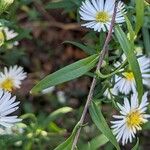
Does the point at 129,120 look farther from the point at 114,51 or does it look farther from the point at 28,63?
the point at 28,63

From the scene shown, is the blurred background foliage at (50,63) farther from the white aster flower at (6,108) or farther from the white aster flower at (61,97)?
the white aster flower at (6,108)

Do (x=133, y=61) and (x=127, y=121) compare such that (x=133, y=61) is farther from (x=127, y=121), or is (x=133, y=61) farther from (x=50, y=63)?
(x=50, y=63)

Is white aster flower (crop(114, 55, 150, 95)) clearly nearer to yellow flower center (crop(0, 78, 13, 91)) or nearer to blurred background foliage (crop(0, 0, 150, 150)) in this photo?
blurred background foliage (crop(0, 0, 150, 150))

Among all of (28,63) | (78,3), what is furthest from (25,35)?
(28,63)

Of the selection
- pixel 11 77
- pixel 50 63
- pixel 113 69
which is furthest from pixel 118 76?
pixel 50 63

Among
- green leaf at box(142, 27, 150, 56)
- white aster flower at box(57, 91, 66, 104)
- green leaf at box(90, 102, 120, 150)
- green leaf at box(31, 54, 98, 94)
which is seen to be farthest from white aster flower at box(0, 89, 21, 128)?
white aster flower at box(57, 91, 66, 104)

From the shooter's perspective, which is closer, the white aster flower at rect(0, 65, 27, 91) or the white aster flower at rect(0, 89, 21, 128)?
the white aster flower at rect(0, 89, 21, 128)

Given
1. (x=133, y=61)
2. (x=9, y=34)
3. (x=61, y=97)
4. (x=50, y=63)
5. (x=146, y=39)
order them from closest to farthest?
(x=133, y=61) < (x=9, y=34) < (x=146, y=39) < (x=61, y=97) < (x=50, y=63)
